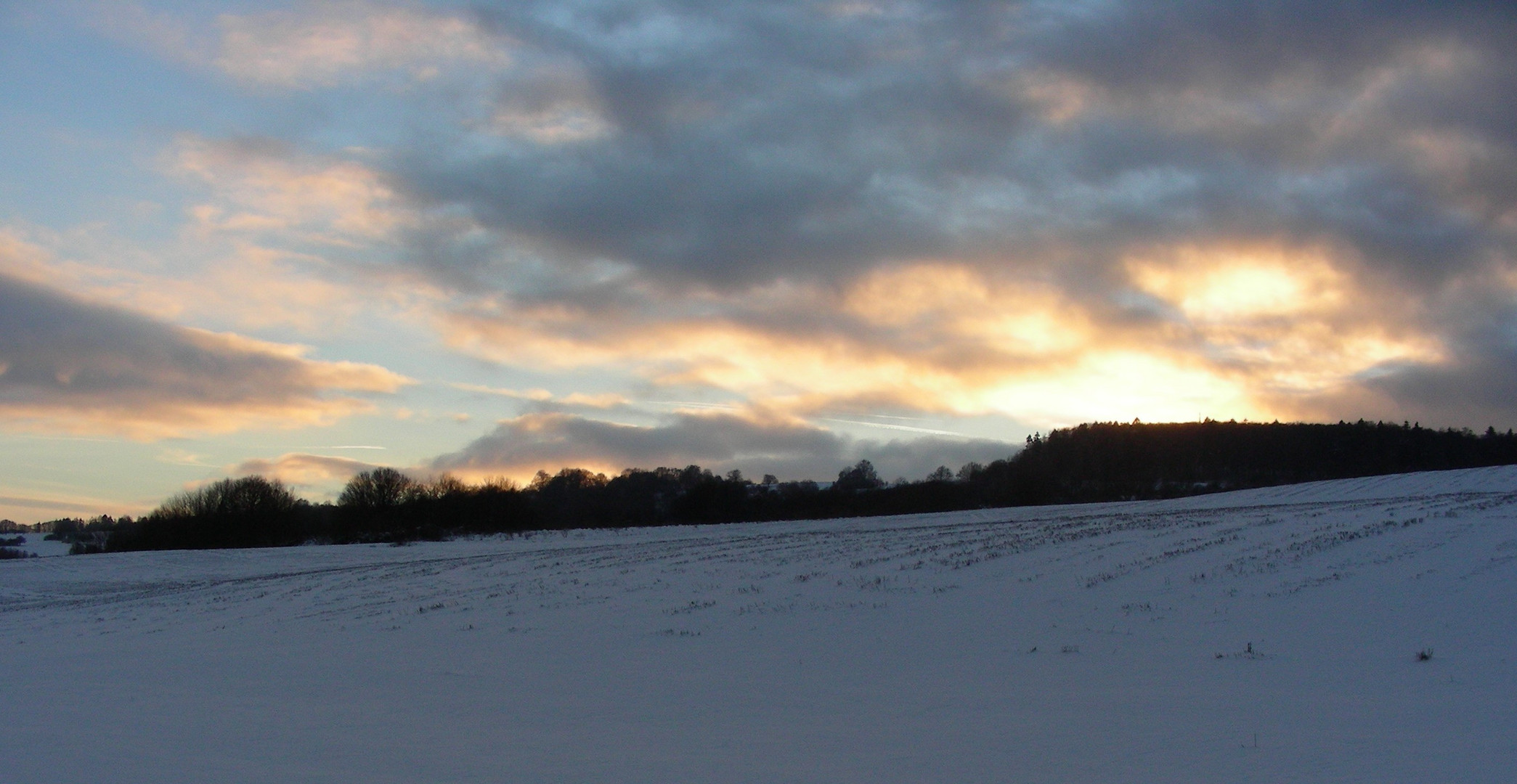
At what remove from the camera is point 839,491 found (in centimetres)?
12269

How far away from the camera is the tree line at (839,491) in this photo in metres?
96.8

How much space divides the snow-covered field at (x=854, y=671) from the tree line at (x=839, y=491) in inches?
2481

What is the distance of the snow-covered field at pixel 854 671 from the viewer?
9789mm

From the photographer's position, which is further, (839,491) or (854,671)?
(839,491)

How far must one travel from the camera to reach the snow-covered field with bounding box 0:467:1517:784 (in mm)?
9789

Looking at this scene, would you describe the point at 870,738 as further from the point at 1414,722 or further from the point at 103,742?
the point at 103,742

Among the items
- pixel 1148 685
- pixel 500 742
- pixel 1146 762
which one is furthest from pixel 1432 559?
pixel 500 742

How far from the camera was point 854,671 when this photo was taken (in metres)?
14.9

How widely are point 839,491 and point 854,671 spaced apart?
10848 centimetres

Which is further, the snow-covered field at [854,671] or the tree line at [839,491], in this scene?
the tree line at [839,491]

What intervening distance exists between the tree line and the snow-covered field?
6302 centimetres

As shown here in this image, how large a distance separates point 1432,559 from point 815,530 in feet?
120

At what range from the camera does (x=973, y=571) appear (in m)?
25.4

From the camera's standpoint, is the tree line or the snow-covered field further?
the tree line
